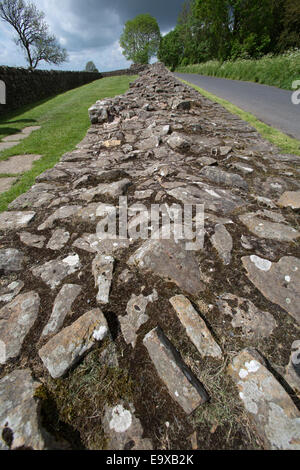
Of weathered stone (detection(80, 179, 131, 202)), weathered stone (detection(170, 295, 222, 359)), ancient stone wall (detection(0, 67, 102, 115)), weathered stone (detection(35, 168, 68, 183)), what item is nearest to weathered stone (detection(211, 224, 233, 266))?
weathered stone (detection(170, 295, 222, 359))

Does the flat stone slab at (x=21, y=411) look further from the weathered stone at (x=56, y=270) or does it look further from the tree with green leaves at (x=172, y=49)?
the tree with green leaves at (x=172, y=49)

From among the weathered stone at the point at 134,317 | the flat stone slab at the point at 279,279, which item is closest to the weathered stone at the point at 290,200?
the flat stone slab at the point at 279,279

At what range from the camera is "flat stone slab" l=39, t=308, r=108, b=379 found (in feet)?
3.83

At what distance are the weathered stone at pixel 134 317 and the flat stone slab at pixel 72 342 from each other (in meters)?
0.13

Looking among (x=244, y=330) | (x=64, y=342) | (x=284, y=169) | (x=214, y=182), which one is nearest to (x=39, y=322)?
(x=64, y=342)

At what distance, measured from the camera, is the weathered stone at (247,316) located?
128cm

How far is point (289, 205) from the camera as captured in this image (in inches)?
92.0

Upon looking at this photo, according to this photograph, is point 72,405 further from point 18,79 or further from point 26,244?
point 18,79

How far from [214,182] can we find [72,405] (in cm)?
263

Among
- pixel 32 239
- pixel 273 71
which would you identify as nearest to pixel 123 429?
pixel 32 239

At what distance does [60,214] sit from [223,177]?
210 cm

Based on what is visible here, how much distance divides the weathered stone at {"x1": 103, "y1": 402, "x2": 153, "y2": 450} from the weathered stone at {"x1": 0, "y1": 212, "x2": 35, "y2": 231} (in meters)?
1.96

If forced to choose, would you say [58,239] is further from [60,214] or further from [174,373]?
[174,373]

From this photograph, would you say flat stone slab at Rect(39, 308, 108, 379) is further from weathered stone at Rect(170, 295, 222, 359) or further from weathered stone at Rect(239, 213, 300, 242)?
weathered stone at Rect(239, 213, 300, 242)
